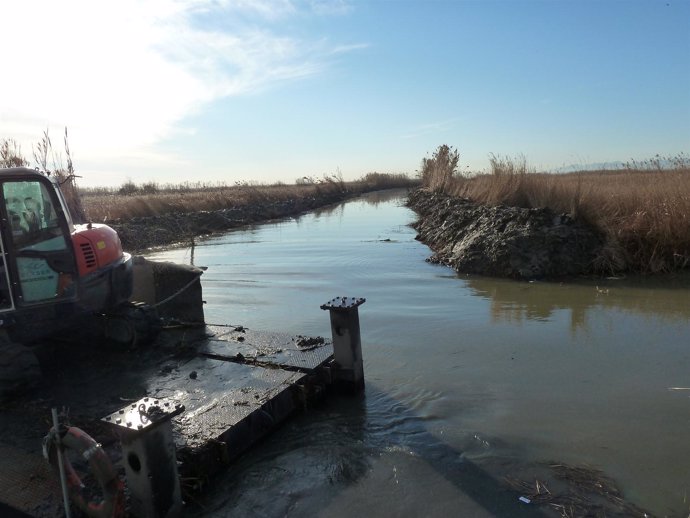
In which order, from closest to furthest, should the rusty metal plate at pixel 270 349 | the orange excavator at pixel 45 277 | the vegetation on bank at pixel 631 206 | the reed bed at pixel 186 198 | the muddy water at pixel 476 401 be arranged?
the muddy water at pixel 476 401 → the orange excavator at pixel 45 277 → the rusty metal plate at pixel 270 349 → the vegetation on bank at pixel 631 206 → the reed bed at pixel 186 198

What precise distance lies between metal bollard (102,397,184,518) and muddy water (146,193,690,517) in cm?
48

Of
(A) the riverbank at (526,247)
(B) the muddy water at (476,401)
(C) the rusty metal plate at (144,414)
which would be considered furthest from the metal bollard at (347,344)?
(A) the riverbank at (526,247)

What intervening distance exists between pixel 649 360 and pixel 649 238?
4980 mm

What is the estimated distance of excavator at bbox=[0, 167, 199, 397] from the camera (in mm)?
4867

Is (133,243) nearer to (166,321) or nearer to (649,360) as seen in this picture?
(166,321)

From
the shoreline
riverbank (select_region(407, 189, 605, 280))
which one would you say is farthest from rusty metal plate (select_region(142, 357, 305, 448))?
the shoreline

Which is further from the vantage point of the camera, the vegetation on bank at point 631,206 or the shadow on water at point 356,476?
the vegetation on bank at point 631,206

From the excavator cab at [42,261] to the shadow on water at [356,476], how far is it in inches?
102

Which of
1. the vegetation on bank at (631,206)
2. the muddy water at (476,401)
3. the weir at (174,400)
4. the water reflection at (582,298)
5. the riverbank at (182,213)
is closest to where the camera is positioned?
the weir at (174,400)

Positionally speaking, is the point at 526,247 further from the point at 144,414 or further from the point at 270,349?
the point at 144,414

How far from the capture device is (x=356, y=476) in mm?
3707

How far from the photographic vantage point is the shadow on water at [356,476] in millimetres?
3365

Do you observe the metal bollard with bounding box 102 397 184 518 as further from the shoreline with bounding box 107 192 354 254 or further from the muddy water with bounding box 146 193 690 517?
the shoreline with bounding box 107 192 354 254

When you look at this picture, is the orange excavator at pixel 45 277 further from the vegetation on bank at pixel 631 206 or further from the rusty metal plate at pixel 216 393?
the vegetation on bank at pixel 631 206
